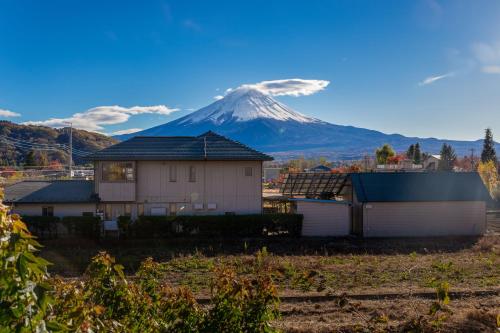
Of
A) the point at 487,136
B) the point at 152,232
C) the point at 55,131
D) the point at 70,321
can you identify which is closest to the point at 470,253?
the point at 152,232

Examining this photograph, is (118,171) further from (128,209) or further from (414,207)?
(414,207)

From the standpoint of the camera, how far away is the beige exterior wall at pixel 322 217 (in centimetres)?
2369

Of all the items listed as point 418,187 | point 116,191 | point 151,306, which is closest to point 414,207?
point 418,187

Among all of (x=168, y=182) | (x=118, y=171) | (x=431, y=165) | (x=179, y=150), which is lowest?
(x=168, y=182)

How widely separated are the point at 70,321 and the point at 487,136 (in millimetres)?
98126

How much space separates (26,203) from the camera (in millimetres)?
23266

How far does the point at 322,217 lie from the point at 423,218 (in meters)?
5.40

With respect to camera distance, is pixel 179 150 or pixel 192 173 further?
pixel 179 150

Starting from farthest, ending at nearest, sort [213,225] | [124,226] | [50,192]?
[50,192] → [213,225] → [124,226]

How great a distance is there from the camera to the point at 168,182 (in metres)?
25.0

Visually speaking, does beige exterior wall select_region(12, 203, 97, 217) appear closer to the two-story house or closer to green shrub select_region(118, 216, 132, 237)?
the two-story house

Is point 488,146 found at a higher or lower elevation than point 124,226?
higher

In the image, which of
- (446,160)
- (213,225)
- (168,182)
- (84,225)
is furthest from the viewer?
(446,160)

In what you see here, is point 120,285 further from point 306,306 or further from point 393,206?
point 393,206
